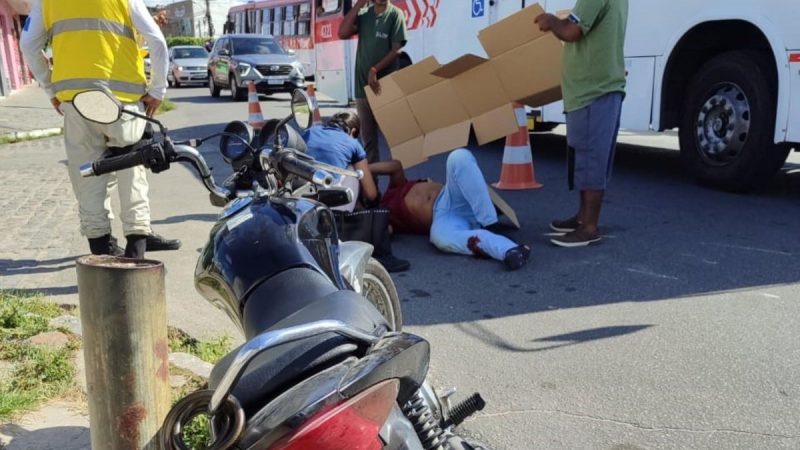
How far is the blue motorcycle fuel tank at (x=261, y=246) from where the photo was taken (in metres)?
1.97

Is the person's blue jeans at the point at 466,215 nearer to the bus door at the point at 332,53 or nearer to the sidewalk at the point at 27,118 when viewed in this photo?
the sidewalk at the point at 27,118

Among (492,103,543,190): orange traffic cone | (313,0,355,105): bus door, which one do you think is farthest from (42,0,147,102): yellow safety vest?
(313,0,355,105): bus door

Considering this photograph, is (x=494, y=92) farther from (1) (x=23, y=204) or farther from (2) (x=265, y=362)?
(2) (x=265, y=362)

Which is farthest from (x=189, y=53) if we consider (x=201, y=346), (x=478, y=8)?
(x=201, y=346)

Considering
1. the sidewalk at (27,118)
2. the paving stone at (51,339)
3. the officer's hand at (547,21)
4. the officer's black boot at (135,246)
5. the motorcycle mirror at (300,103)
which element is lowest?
Answer: the sidewalk at (27,118)

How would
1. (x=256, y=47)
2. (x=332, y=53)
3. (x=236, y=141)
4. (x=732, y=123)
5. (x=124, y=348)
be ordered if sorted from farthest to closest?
(x=256, y=47) → (x=332, y=53) → (x=732, y=123) → (x=236, y=141) → (x=124, y=348)

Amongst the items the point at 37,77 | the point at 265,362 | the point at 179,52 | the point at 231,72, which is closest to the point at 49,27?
the point at 37,77

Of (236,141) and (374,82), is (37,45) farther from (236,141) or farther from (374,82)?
(374,82)

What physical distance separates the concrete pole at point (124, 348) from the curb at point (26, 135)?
1201 centimetres

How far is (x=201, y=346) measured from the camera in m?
3.54

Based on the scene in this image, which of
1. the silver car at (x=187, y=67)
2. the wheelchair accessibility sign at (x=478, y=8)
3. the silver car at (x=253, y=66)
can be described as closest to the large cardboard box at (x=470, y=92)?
the wheelchair accessibility sign at (x=478, y=8)

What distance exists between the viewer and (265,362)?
143 cm

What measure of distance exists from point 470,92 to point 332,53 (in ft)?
25.6

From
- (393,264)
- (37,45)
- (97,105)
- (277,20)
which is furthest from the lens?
(277,20)
